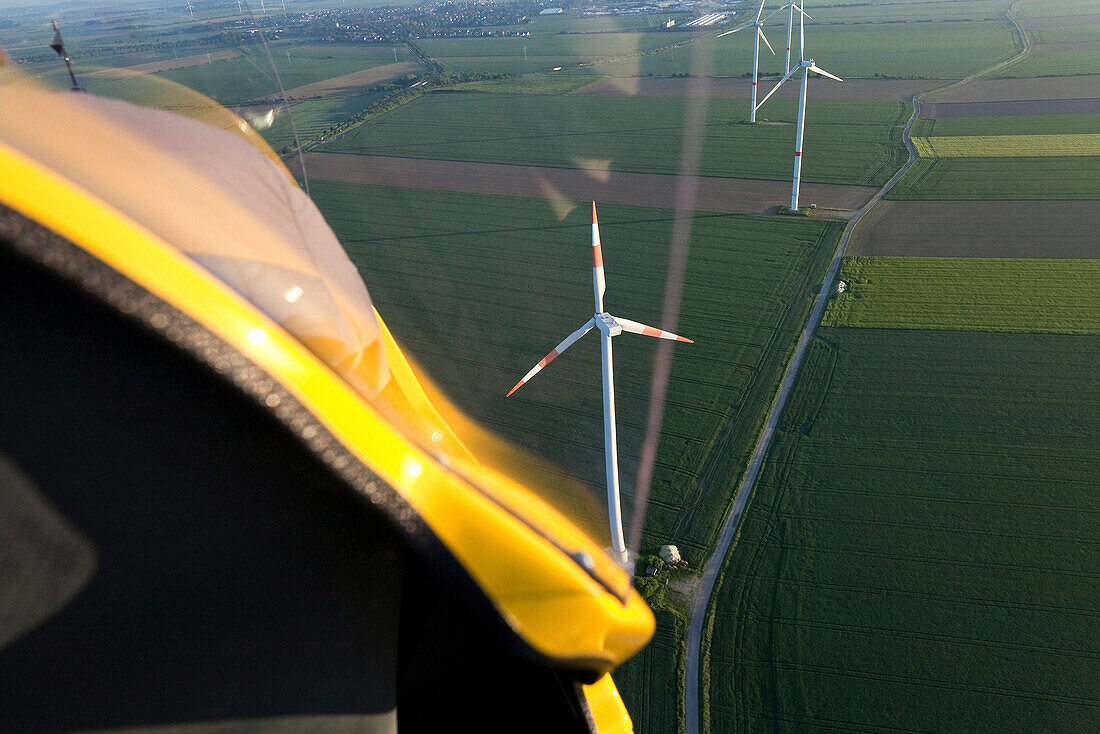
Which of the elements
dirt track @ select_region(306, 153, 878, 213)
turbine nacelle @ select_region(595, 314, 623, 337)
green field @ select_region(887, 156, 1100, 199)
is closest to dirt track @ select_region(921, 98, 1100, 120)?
green field @ select_region(887, 156, 1100, 199)

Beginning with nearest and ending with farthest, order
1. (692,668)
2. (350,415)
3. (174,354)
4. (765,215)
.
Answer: (174,354) < (350,415) < (692,668) < (765,215)

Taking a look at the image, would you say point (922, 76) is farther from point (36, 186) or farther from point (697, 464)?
point (36, 186)

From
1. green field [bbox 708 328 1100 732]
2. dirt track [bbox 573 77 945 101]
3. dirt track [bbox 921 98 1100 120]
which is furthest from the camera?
dirt track [bbox 573 77 945 101]

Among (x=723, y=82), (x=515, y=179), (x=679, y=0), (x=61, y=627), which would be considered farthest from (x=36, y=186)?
(x=679, y=0)

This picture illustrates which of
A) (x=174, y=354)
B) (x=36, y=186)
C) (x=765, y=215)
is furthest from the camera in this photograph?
(x=765, y=215)

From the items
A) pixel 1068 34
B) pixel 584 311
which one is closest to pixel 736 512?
pixel 584 311

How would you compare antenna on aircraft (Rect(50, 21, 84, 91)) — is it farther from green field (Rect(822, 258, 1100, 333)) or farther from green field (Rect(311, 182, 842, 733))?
green field (Rect(822, 258, 1100, 333))
